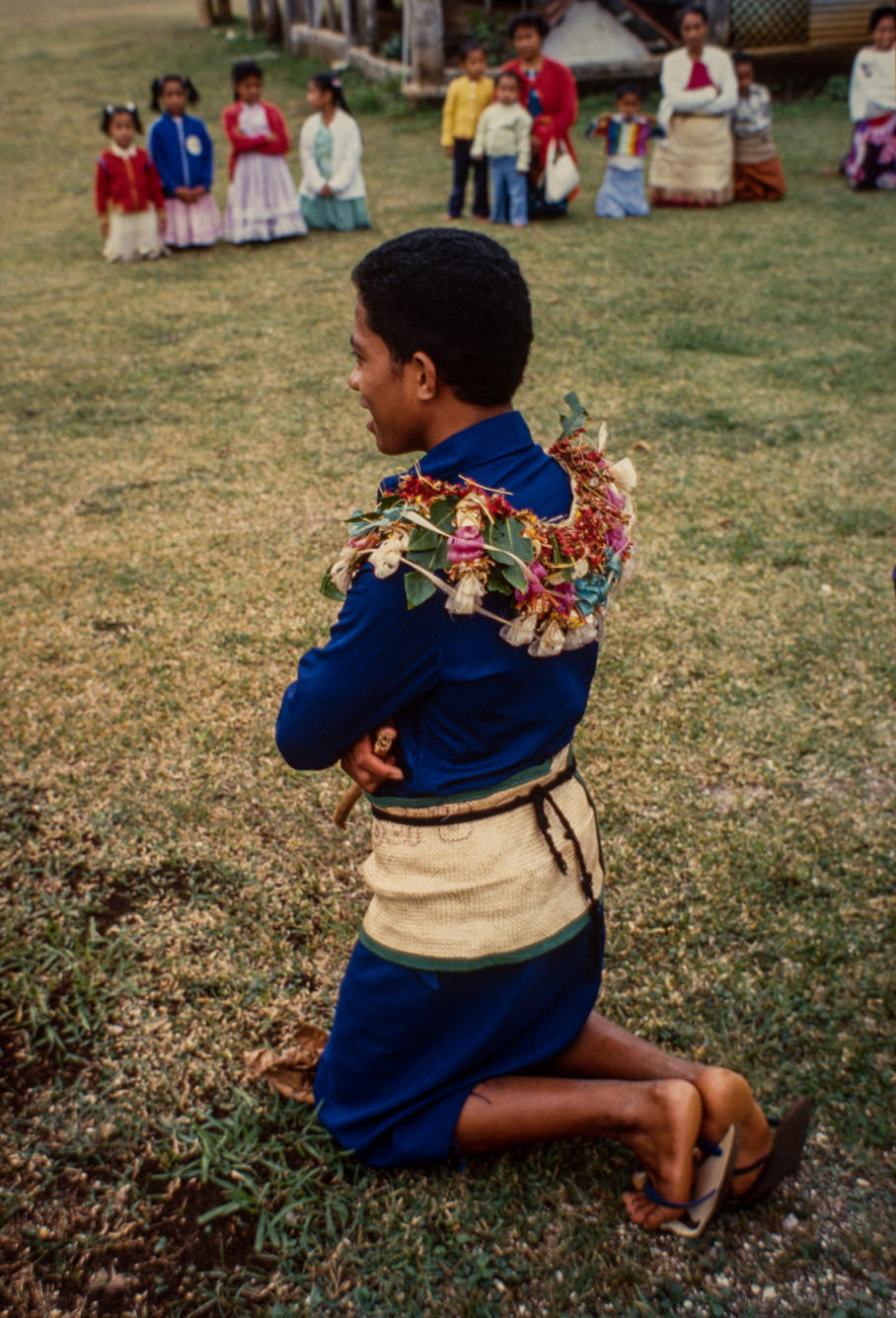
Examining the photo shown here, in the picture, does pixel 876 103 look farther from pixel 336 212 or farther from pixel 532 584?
pixel 532 584

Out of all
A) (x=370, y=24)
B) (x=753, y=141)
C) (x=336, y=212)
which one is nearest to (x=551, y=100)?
(x=336, y=212)

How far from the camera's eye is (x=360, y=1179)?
2031 mm

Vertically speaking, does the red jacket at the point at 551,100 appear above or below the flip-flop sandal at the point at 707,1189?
above

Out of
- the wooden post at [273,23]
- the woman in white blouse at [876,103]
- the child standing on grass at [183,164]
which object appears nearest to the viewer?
the child standing on grass at [183,164]

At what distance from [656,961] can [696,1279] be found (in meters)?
0.75

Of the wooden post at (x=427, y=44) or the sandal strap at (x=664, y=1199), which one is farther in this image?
the wooden post at (x=427, y=44)

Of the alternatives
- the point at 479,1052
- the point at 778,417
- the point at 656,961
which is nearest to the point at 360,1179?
the point at 479,1052

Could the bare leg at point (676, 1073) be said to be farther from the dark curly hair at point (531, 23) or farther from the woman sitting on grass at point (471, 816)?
the dark curly hair at point (531, 23)

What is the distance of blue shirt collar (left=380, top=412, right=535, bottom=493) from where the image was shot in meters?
1.58

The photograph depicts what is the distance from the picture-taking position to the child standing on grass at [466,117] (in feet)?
30.7

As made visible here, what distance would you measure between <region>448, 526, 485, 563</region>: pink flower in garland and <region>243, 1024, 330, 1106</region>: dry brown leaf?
3.89ft

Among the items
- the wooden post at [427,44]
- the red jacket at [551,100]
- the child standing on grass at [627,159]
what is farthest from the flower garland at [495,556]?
the wooden post at [427,44]

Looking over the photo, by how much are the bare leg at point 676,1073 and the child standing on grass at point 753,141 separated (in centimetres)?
1021

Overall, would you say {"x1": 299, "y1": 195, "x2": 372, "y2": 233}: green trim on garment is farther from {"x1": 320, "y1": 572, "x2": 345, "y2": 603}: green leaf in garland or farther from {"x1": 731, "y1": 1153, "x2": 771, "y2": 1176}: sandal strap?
{"x1": 731, "y1": 1153, "x2": 771, "y2": 1176}: sandal strap
